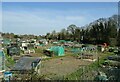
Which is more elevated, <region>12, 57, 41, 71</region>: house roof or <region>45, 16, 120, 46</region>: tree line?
<region>45, 16, 120, 46</region>: tree line

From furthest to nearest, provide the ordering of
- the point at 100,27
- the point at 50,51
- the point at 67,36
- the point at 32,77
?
the point at 67,36, the point at 50,51, the point at 100,27, the point at 32,77

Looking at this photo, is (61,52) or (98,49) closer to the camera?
(61,52)

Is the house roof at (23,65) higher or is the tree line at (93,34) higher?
the tree line at (93,34)

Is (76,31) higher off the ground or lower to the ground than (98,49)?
higher

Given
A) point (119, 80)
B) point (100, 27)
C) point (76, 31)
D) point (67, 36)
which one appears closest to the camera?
point (119, 80)

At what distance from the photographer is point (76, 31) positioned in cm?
1017

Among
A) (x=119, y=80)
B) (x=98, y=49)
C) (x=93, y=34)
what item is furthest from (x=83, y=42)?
(x=119, y=80)

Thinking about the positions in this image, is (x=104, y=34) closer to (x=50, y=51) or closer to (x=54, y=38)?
(x=50, y=51)

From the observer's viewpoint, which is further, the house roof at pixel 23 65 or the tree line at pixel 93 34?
the tree line at pixel 93 34

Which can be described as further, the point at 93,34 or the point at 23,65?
the point at 93,34

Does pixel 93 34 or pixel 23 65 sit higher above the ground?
pixel 93 34

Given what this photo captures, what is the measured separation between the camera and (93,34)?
27.3ft

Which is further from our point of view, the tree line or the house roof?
the tree line

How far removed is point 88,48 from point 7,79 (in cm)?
740
